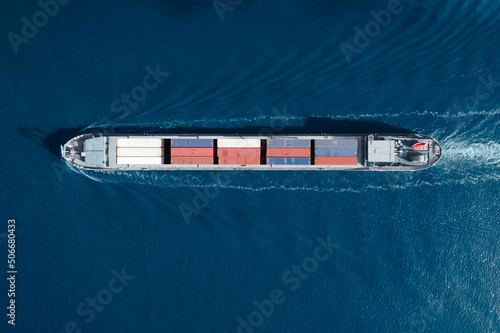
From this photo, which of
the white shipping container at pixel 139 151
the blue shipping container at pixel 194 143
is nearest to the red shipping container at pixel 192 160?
the blue shipping container at pixel 194 143

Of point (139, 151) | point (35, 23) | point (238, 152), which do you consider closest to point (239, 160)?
point (238, 152)

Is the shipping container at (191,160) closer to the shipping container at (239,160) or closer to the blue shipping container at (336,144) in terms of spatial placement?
the shipping container at (239,160)

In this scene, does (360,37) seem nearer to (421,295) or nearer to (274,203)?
(274,203)

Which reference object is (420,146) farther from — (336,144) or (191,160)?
(191,160)

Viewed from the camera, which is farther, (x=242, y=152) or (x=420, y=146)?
(x=242, y=152)

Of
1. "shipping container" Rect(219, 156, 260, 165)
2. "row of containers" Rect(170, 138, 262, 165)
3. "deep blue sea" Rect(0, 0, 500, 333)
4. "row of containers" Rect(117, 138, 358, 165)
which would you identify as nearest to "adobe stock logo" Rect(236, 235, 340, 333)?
"deep blue sea" Rect(0, 0, 500, 333)

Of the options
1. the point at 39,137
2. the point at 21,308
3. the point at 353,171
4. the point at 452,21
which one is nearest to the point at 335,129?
the point at 353,171

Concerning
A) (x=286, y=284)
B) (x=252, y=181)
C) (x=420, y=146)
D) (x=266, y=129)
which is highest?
(x=266, y=129)
